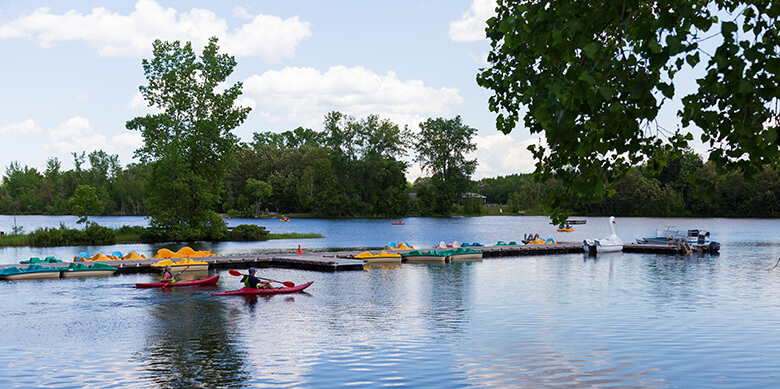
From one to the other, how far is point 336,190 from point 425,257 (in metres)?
79.2

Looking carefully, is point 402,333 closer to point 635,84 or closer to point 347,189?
point 635,84

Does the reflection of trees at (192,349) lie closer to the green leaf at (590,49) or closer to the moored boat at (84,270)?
the moored boat at (84,270)

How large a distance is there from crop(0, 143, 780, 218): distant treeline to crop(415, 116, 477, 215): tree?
6.63ft

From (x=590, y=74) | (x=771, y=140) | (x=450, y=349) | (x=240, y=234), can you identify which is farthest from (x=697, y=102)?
(x=240, y=234)

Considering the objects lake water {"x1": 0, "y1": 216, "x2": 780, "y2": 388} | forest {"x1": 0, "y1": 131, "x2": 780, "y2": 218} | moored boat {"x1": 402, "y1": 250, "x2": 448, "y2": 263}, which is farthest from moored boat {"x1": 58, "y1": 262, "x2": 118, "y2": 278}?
forest {"x1": 0, "y1": 131, "x2": 780, "y2": 218}

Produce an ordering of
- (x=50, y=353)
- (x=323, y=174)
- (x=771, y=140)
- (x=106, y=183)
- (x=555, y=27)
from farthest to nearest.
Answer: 1. (x=106, y=183)
2. (x=323, y=174)
3. (x=50, y=353)
4. (x=555, y=27)
5. (x=771, y=140)

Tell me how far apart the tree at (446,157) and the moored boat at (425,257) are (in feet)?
285

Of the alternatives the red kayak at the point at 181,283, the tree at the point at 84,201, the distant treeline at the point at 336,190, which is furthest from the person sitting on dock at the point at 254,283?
the distant treeline at the point at 336,190

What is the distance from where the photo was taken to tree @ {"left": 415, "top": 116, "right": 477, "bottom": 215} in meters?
130

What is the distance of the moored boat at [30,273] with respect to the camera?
31266mm

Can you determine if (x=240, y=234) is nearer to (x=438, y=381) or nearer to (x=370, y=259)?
(x=370, y=259)

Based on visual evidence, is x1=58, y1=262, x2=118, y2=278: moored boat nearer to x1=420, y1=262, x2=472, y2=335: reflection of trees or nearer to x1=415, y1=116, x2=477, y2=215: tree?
x1=420, y1=262, x2=472, y2=335: reflection of trees

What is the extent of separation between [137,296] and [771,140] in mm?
25807

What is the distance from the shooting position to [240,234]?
211 feet
